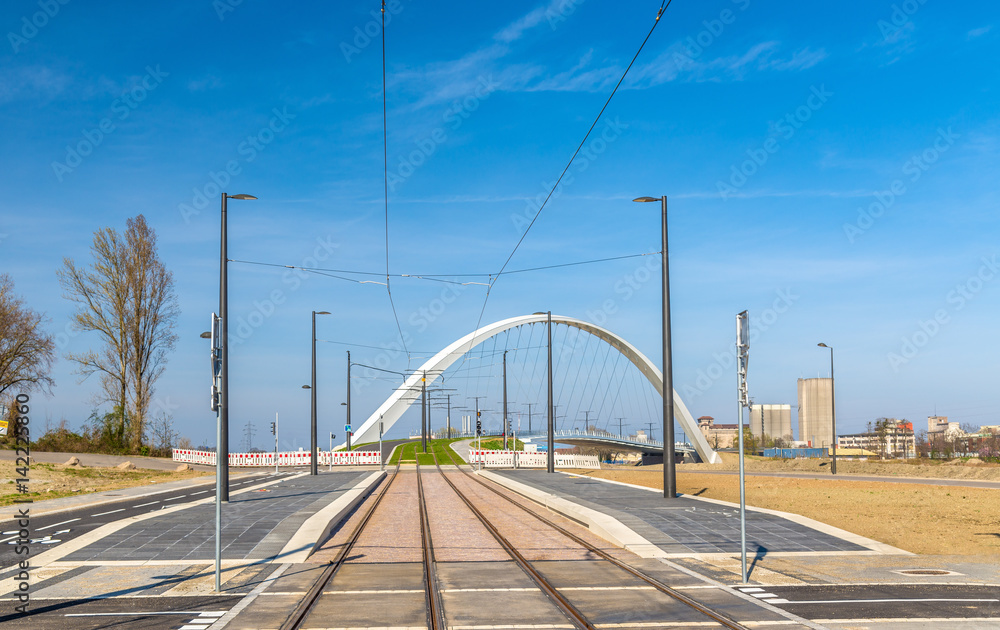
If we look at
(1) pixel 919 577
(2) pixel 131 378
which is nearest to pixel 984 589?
(1) pixel 919 577

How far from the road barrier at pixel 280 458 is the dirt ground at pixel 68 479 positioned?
16.2 metres

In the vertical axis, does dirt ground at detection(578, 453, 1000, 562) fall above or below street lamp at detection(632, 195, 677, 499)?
below

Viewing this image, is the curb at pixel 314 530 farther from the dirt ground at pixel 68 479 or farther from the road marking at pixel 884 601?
the dirt ground at pixel 68 479

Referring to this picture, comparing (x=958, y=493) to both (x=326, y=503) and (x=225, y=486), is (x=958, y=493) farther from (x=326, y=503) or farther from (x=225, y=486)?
(x=225, y=486)

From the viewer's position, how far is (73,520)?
819 inches

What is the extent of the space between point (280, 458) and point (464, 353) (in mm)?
27556

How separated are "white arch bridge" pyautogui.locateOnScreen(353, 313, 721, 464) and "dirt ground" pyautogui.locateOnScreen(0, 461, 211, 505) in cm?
3578

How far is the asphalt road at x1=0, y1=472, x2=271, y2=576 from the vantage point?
52.6 ft

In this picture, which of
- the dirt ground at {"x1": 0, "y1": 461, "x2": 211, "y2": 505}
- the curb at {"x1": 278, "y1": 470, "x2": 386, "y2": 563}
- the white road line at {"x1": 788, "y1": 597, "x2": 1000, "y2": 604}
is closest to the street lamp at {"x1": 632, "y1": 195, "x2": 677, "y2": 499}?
the curb at {"x1": 278, "y1": 470, "x2": 386, "y2": 563}

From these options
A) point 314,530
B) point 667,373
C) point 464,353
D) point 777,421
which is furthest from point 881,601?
point 777,421

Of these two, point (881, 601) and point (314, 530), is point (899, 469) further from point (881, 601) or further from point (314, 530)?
point (881, 601)

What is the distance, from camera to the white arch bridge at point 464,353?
83850 mm

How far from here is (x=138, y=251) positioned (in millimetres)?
55750

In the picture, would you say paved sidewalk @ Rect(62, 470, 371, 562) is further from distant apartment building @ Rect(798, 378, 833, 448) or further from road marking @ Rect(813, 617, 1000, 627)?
distant apartment building @ Rect(798, 378, 833, 448)
